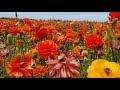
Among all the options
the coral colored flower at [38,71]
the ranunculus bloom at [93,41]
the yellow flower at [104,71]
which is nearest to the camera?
the yellow flower at [104,71]

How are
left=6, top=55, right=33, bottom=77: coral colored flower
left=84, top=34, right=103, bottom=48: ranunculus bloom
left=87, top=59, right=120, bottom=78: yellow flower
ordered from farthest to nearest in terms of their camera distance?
left=84, top=34, right=103, bottom=48: ranunculus bloom < left=6, top=55, right=33, bottom=77: coral colored flower < left=87, top=59, right=120, bottom=78: yellow flower

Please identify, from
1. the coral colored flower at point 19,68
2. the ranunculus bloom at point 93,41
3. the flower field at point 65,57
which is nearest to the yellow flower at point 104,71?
the flower field at point 65,57

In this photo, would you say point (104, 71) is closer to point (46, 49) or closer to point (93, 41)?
point (46, 49)

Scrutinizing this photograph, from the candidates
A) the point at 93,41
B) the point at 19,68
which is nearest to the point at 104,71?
the point at 19,68

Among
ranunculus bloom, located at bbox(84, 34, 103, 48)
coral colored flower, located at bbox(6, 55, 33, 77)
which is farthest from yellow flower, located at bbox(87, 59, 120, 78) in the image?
ranunculus bloom, located at bbox(84, 34, 103, 48)

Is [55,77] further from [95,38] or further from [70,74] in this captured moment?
[95,38]

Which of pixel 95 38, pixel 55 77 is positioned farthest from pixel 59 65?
pixel 95 38

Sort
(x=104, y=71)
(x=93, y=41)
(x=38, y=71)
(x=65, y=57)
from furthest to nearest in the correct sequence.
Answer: (x=93, y=41), (x=38, y=71), (x=65, y=57), (x=104, y=71)

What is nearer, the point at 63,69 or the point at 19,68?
the point at 63,69

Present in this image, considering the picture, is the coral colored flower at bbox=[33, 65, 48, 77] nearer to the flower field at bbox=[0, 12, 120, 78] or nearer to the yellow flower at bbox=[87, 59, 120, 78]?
the flower field at bbox=[0, 12, 120, 78]

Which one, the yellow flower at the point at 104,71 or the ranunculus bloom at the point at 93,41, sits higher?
the ranunculus bloom at the point at 93,41

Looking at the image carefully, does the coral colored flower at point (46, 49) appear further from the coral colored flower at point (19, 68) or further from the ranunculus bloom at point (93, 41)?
the ranunculus bloom at point (93, 41)

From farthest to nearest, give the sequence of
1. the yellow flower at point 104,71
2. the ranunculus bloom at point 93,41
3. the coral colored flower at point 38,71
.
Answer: the ranunculus bloom at point 93,41, the coral colored flower at point 38,71, the yellow flower at point 104,71
